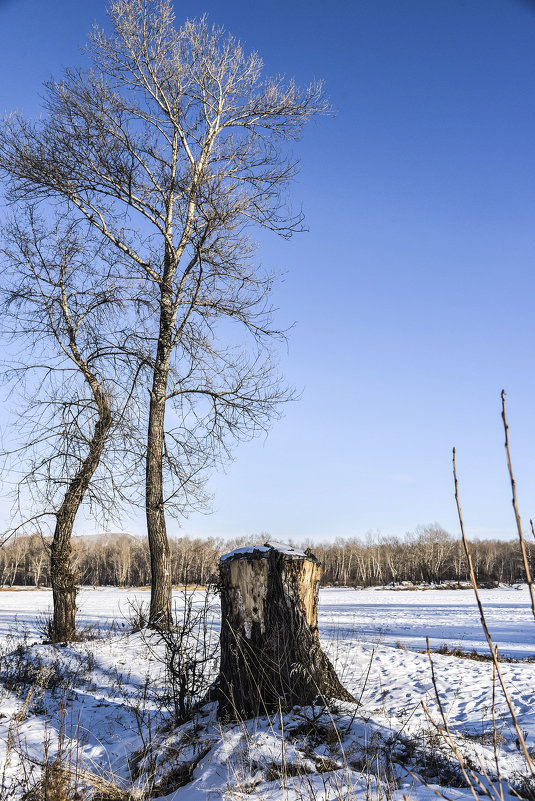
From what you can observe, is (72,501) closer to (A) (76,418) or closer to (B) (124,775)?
(A) (76,418)

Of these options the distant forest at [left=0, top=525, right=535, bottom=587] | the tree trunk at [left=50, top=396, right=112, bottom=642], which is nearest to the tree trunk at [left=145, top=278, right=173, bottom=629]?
the tree trunk at [left=50, top=396, right=112, bottom=642]

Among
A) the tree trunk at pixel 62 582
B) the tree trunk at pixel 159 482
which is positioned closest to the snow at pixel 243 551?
the tree trunk at pixel 159 482

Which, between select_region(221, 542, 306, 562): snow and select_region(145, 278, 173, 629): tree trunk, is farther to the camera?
select_region(145, 278, 173, 629): tree trunk

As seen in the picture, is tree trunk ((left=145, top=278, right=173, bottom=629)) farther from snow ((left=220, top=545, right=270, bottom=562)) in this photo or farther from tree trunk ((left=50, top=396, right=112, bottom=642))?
snow ((left=220, top=545, right=270, bottom=562))

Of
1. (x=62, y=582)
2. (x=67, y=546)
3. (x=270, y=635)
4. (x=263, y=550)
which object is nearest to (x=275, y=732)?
(x=270, y=635)

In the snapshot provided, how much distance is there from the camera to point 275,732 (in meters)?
3.73

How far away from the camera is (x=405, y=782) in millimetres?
3121

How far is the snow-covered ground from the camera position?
3.15 m

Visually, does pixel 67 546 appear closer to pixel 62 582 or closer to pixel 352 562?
pixel 62 582

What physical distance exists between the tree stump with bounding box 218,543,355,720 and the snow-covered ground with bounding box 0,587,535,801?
0.87ft

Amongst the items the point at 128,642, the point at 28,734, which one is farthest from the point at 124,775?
the point at 128,642

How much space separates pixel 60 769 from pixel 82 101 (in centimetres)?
1093

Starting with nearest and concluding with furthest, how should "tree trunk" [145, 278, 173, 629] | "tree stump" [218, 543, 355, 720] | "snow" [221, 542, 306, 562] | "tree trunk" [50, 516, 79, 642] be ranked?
"tree stump" [218, 543, 355, 720] → "snow" [221, 542, 306, 562] → "tree trunk" [50, 516, 79, 642] → "tree trunk" [145, 278, 173, 629]

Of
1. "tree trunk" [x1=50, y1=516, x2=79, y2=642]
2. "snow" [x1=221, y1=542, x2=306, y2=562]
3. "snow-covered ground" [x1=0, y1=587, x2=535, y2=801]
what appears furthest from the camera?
"tree trunk" [x1=50, y1=516, x2=79, y2=642]
